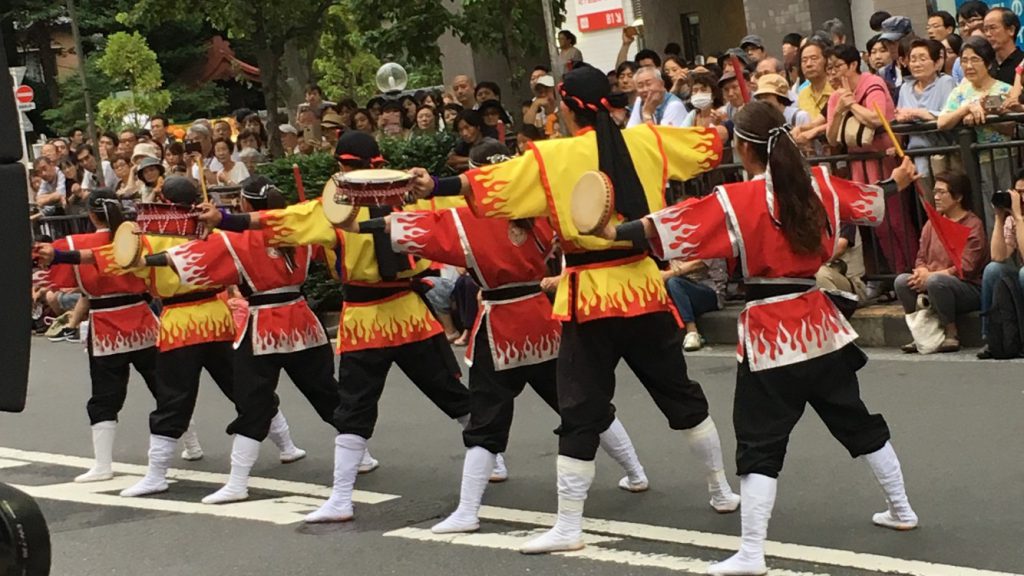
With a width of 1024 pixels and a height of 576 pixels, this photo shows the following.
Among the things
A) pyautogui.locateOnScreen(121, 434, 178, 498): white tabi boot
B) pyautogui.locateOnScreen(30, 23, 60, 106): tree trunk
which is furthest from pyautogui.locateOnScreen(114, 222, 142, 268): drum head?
pyautogui.locateOnScreen(30, 23, 60, 106): tree trunk

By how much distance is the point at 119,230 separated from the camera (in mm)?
9086

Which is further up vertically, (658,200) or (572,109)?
(572,109)

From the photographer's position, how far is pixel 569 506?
22.2ft

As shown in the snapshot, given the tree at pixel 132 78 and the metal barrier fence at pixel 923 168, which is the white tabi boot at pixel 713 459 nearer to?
the metal barrier fence at pixel 923 168

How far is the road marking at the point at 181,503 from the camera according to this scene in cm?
834

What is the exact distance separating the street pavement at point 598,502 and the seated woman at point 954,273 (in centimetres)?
30

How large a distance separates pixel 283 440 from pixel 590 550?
335 centimetres

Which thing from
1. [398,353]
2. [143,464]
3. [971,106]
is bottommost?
[143,464]

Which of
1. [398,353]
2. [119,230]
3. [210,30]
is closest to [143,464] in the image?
[119,230]

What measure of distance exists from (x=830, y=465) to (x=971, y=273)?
2781 millimetres

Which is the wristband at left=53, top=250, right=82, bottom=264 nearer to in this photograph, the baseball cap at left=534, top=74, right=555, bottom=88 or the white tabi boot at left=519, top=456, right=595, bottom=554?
the white tabi boot at left=519, top=456, right=595, bottom=554

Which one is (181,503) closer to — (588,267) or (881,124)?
(588,267)

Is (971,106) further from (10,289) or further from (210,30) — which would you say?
(210,30)

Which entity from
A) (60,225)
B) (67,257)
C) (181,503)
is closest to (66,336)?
(60,225)
